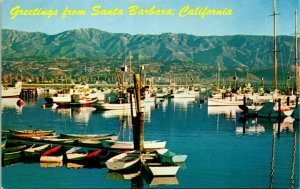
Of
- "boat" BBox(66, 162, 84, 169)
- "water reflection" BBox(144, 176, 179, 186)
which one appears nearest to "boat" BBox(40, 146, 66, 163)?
"boat" BBox(66, 162, 84, 169)

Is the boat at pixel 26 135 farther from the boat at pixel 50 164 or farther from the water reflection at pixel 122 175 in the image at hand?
the water reflection at pixel 122 175

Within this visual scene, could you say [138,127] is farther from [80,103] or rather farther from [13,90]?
[13,90]

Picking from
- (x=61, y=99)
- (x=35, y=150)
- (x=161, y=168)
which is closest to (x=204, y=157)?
(x=161, y=168)

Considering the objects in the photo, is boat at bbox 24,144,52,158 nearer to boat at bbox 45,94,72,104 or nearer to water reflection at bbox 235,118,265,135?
water reflection at bbox 235,118,265,135

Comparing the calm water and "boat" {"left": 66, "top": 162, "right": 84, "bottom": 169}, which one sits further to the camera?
"boat" {"left": 66, "top": 162, "right": 84, "bottom": 169}

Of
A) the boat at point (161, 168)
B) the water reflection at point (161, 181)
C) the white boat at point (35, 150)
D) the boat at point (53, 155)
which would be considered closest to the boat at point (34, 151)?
the white boat at point (35, 150)

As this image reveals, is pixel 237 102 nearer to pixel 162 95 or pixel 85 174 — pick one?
pixel 162 95
